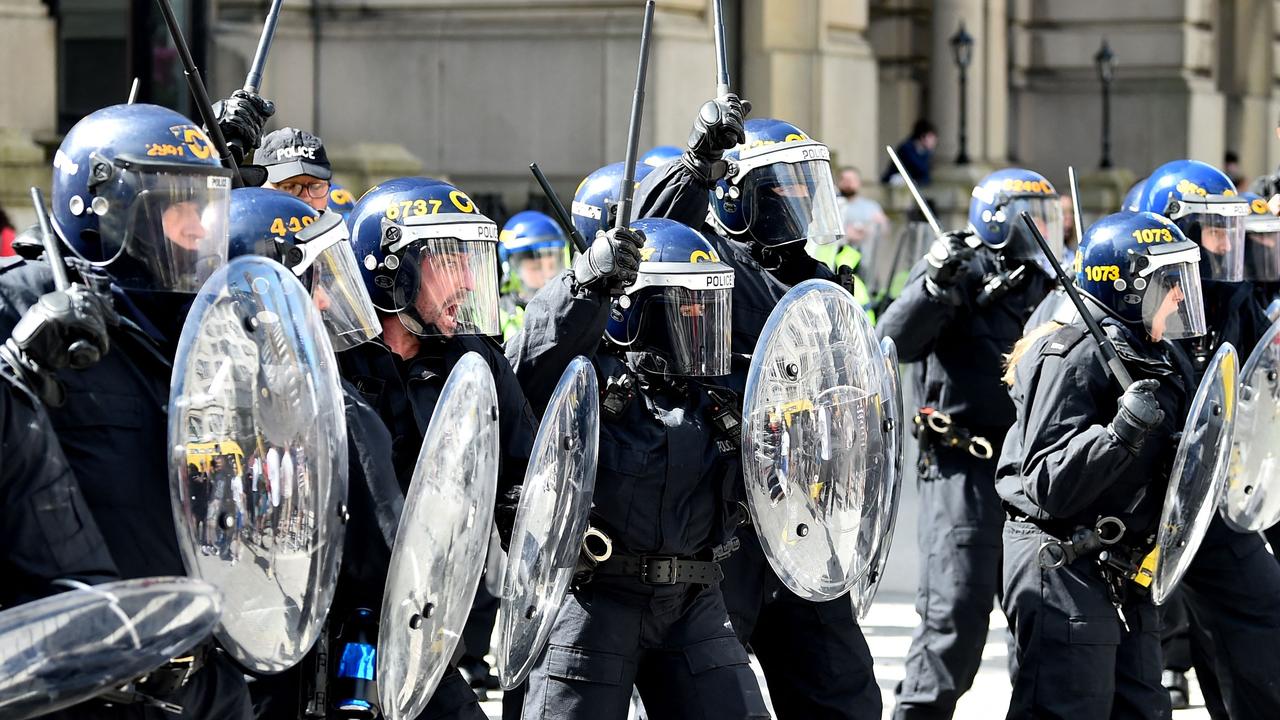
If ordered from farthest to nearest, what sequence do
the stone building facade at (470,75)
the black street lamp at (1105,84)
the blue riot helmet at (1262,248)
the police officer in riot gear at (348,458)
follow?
the black street lamp at (1105,84) < the stone building facade at (470,75) < the blue riot helmet at (1262,248) < the police officer in riot gear at (348,458)

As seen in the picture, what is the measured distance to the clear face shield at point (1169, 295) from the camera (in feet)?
19.3

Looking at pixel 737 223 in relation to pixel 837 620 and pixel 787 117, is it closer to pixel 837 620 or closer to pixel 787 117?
pixel 837 620

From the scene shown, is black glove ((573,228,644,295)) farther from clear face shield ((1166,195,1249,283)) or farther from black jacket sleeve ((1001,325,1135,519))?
clear face shield ((1166,195,1249,283))

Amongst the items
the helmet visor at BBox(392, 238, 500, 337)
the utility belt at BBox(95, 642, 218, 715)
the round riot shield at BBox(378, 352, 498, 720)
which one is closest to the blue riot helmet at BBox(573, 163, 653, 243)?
the helmet visor at BBox(392, 238, 500, 337)

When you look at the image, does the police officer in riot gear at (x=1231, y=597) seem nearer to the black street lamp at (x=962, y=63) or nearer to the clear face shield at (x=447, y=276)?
the clear face shield at (x=447, y=276)

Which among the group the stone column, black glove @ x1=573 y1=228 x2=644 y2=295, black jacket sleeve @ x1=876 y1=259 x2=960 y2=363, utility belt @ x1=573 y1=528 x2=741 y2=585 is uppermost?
the stone column

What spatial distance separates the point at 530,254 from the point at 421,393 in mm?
4326

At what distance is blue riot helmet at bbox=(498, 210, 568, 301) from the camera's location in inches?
359

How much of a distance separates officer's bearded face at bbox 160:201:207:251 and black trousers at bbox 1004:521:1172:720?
2.65m

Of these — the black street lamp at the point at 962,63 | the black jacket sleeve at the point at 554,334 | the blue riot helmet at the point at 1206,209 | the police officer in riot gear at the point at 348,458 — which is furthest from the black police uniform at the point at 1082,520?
the black street lamp at the point at 962,63

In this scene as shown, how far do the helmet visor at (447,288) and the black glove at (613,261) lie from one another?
232 mm

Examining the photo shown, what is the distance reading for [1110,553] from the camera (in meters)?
5.74

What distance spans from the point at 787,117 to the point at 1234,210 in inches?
368

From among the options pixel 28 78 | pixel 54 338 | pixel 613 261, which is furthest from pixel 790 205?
pixel 28 78
